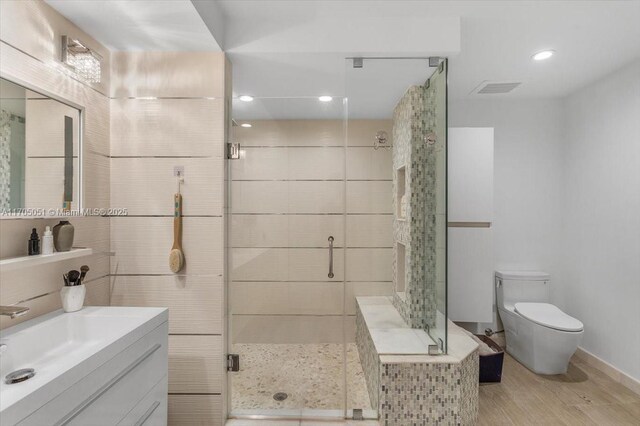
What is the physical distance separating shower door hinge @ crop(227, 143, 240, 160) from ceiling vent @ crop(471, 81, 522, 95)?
2.22 metres

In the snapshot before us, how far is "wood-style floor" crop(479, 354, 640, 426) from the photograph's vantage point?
7.16ft

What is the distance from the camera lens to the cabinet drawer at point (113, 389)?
103cm

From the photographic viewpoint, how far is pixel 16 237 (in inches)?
54.6

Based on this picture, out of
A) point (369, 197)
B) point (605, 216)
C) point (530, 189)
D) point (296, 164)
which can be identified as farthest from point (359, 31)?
point (605, 216)

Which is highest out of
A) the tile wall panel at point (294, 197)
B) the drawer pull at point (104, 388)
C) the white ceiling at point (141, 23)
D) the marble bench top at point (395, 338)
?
the white ceiling at point (141, 23)

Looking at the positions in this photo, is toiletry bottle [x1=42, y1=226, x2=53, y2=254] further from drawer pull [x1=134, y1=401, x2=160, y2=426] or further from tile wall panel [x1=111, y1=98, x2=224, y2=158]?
drawer pull [x1=134, y1=401, x2=160, y2=426]

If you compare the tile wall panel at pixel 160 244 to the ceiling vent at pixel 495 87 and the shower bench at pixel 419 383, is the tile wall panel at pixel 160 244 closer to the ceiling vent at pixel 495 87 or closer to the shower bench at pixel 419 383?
the shower bench at pixel 419 383

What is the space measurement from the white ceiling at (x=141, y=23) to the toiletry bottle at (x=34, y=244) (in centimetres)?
107

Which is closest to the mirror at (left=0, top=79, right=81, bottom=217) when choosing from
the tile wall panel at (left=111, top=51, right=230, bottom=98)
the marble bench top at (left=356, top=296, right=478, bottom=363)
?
the tile wall panel at (left=111, top=51, right=230, bottom=98)

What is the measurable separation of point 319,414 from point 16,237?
188 cm

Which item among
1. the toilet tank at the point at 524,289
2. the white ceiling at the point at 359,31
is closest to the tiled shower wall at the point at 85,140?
the white ceiling at the point at 359,31

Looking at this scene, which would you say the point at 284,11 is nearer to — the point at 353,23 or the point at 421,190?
the point at 353,23

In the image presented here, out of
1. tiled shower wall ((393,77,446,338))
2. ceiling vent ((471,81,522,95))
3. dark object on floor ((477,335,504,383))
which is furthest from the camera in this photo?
ceiling vent ((471,81,522,95))

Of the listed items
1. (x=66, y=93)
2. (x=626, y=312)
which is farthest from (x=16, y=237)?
(x=626, y=312)
